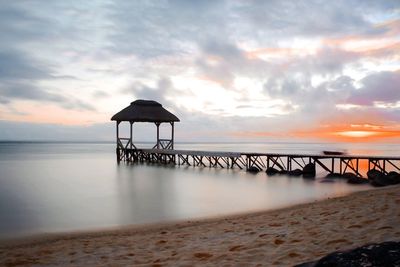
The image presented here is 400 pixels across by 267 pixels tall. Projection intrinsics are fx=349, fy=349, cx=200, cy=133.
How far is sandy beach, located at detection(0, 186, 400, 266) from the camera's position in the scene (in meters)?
4.98

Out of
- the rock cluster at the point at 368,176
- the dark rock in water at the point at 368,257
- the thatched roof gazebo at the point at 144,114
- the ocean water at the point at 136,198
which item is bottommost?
the ocean water at the point at 136,198

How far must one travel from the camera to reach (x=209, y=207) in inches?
526

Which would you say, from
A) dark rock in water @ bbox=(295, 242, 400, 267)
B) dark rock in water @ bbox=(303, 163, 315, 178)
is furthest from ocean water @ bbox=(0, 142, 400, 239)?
dark rock in water @ bbox=(295, 242, 400, 267)

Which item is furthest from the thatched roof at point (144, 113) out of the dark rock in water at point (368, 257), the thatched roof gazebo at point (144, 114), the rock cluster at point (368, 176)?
the dark rock in water at point (368, 257)

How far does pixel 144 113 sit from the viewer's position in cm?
3216

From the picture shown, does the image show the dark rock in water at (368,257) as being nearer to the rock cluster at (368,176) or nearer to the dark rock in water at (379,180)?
the rock cluster at (368,176)

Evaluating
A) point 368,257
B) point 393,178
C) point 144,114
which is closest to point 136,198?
point 393,178

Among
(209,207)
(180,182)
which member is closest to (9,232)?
(209,207)

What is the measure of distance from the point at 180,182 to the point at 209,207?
788 cm

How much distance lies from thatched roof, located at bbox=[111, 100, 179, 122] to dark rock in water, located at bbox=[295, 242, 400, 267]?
1169 inches

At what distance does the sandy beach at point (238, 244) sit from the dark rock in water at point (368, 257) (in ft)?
5.93

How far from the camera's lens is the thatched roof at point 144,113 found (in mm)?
31828

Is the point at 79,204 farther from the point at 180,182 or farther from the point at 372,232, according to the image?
the point at 372,232

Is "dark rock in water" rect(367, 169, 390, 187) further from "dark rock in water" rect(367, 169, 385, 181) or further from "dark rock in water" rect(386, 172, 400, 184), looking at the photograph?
"dark rock in water" rect(386, 172, 400, 184)
